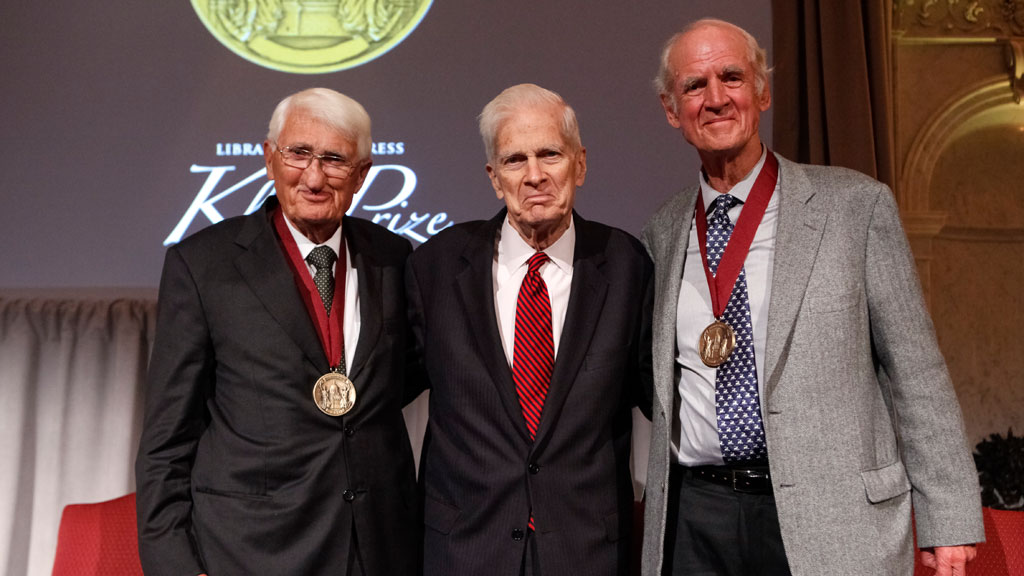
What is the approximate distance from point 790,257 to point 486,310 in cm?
65

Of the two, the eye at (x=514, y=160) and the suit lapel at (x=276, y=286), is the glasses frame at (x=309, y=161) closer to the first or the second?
the suit lapel at (x=276, y=286)

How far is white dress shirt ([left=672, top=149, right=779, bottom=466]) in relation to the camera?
186 centimetres

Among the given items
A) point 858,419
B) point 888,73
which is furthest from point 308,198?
point 888,73

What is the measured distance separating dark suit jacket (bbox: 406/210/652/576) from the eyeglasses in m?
0.32

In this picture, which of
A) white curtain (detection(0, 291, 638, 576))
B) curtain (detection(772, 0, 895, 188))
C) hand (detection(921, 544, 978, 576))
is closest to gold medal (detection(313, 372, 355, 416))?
hand (detection(921, 544, 978, 576))

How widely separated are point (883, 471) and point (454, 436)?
0.88 m

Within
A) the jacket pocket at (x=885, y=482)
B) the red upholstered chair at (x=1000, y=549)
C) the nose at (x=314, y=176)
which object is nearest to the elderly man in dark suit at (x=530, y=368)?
the nose at (x=314, y=176)

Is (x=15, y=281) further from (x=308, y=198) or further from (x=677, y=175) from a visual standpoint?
(x=677, y=175)

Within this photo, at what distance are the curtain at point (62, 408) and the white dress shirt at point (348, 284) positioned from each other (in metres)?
1.86

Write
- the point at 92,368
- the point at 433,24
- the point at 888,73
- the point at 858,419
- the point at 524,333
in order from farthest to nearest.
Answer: the point at 888,73
the point at 433,24
the point at 92,368
the point at 524,333
the point at 858,419

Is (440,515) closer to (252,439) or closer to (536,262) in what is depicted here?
(252,439)

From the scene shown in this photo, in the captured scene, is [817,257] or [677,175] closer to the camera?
[817,257]

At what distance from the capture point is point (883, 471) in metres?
1.77

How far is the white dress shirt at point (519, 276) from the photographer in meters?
1.98
